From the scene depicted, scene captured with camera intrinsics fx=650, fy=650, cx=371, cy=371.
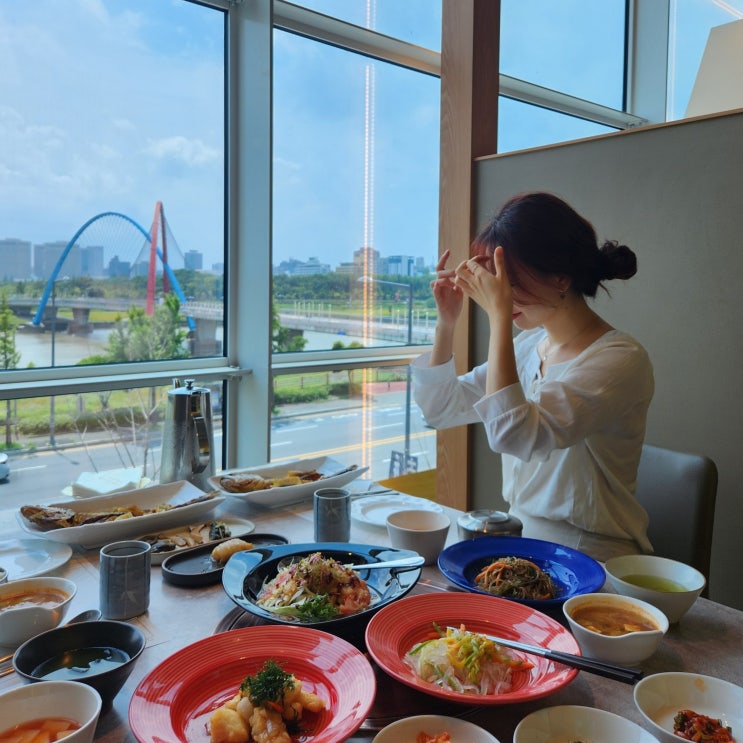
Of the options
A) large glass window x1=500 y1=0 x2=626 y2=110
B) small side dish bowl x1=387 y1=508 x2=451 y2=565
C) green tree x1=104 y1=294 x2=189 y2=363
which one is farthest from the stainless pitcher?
large glass window x1=500 y1=0 x2=626 y2=110

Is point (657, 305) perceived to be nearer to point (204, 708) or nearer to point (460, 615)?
point (460, 615)

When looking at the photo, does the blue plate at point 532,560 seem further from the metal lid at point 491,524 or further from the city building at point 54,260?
the city building at point 54,260

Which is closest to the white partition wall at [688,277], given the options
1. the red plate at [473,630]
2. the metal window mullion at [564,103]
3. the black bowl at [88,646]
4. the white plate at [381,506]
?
the white plate at [381,506]

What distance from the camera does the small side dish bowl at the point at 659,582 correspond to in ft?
3.18

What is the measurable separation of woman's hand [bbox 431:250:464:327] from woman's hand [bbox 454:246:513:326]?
238 mm

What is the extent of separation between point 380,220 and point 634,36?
99.9 inches

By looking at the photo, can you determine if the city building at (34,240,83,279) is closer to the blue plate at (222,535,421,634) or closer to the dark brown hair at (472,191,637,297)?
the dark brown hair at (472,191,637,297)

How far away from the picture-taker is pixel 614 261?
1594 millimetres

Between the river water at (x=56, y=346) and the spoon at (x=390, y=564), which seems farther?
the river water at (x=56, y=346)

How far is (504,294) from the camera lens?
147 cm

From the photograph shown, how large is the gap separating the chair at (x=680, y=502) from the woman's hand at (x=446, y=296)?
647 millimetres

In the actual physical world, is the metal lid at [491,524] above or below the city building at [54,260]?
below

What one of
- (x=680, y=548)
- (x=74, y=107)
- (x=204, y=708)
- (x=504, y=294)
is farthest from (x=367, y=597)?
(x=74, y=107)

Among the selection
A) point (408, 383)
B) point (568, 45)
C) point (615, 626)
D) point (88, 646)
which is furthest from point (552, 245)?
point (568, 45)
